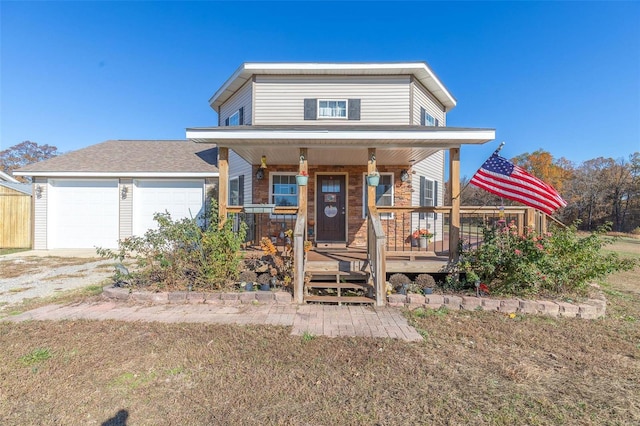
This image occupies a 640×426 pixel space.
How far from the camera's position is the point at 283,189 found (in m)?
8.91

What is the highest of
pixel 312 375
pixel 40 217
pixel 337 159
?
pixel 337 159

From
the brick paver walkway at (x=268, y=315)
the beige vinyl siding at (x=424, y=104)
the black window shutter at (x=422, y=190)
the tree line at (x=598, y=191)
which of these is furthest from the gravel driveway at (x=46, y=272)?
the tree line at (x=598, y=191)

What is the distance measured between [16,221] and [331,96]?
40.9ft

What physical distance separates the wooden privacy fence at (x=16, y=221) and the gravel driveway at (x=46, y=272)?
5.62 feet

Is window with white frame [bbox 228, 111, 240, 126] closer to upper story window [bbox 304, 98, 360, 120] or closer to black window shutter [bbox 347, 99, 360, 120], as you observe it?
upper story window [bbox 304, 98, 360, 120]

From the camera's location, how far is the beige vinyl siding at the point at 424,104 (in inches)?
354

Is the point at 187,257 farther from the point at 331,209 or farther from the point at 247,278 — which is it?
the point at 331,209

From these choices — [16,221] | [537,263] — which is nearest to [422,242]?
[537,263]

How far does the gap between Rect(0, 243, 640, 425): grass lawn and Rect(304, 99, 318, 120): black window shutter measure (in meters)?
6.81

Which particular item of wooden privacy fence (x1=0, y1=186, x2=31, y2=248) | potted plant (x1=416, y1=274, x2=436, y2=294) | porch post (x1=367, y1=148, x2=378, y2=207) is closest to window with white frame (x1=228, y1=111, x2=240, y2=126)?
porch post (x1=367, y1=148, x2=378, y2=207)

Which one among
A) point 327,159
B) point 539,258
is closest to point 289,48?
point 327,159

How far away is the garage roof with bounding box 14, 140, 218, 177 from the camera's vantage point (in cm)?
1016

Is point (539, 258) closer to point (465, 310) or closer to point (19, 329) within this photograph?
point (465, 310)

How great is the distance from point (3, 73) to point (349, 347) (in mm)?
17576
